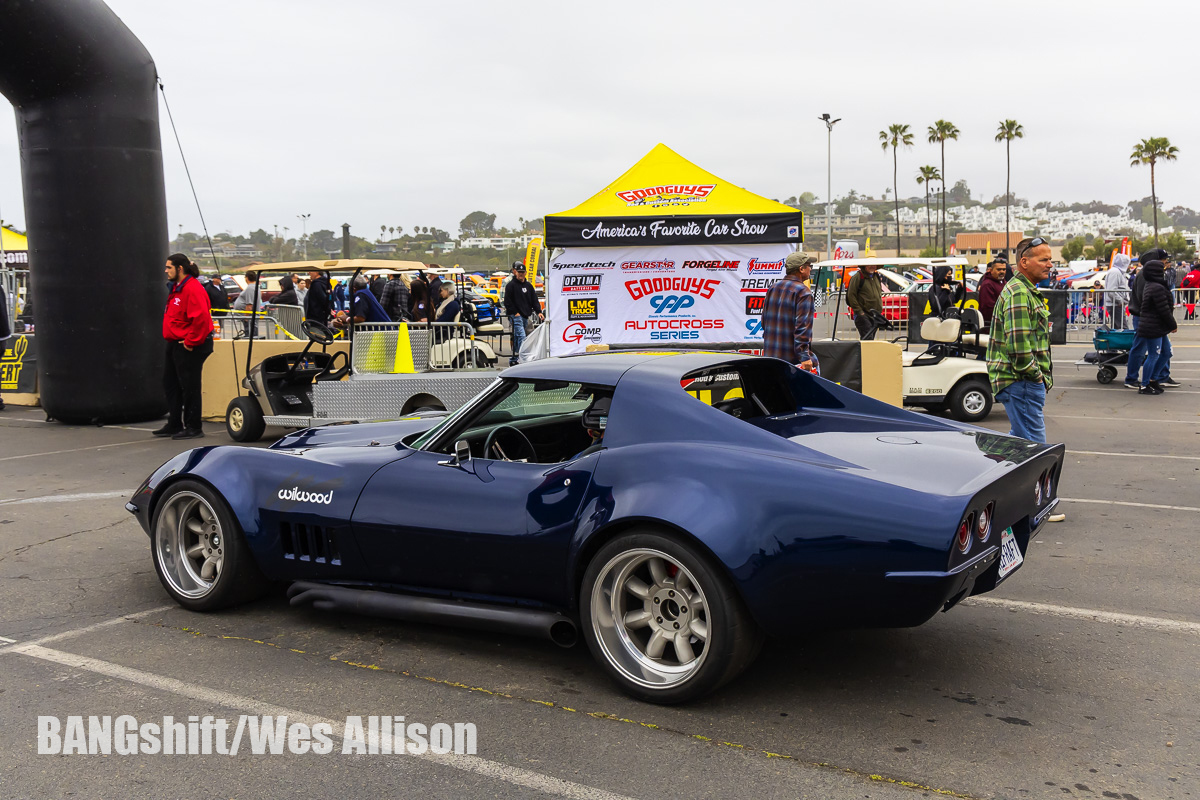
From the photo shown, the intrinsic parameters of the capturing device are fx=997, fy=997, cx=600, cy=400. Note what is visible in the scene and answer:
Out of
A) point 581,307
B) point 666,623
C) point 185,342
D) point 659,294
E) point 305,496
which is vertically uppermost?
point 659,294

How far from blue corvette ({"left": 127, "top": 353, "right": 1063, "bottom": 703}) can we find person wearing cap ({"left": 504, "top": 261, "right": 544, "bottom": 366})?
12549 mm

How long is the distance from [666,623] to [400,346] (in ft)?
23.7

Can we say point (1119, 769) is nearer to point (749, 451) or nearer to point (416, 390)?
point (749, 451)

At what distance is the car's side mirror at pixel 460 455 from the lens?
13.6 feet

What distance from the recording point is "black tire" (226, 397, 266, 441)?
1065 centimetres

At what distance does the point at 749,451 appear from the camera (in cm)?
370

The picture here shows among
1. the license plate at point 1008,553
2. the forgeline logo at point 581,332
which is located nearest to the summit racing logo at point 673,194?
the forgeline logo at point 581,332

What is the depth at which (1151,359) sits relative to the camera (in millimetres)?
13867

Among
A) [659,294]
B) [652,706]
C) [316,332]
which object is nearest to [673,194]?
[659,294]

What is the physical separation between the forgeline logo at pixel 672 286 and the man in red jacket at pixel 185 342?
4.90 metres

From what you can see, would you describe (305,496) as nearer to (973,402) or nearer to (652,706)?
(652,706)

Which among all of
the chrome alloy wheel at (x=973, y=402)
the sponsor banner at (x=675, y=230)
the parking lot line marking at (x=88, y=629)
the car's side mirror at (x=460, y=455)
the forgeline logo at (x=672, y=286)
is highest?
the sponsor banner at (x=675, y=230)

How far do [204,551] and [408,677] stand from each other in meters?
1.55

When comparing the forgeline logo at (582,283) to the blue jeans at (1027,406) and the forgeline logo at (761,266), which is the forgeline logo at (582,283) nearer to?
the forgeline logo at (761,266)
